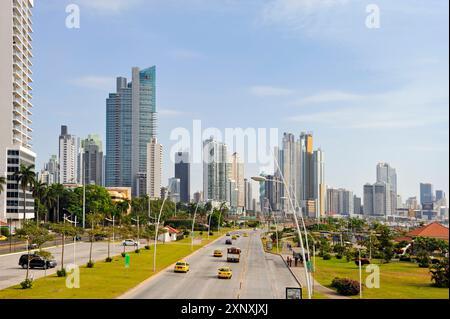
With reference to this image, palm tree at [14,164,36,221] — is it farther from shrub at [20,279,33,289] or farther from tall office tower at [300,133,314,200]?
shrub at [20,279,33,289]

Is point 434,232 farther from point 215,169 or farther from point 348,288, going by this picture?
point 215,169

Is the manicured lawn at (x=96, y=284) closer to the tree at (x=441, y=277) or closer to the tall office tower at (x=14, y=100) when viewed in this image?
the tree at (x=441, y=277)

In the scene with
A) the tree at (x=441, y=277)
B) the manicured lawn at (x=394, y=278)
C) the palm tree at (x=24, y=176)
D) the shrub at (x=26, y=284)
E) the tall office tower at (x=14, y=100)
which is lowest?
the manicured lawn at (x=394, y=278)

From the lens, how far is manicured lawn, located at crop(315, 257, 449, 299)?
42781 mm

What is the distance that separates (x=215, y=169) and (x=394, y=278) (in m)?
121

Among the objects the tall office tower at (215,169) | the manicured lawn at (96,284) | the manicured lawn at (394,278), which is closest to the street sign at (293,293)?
the manicured lawn at (96,284)

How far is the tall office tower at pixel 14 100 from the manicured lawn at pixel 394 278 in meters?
84.6

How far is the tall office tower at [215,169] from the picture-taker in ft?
512

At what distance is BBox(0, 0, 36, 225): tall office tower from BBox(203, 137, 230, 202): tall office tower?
49.2 meters

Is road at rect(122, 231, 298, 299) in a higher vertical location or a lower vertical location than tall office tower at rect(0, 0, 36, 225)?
lower

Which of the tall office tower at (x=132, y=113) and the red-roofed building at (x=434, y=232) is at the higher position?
the tall office tower at (x=132, y=113)

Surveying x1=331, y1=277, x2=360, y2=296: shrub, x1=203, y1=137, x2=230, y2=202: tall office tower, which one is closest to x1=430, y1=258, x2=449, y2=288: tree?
x1=331, y1=277, x2=360, y2=296: shrub
